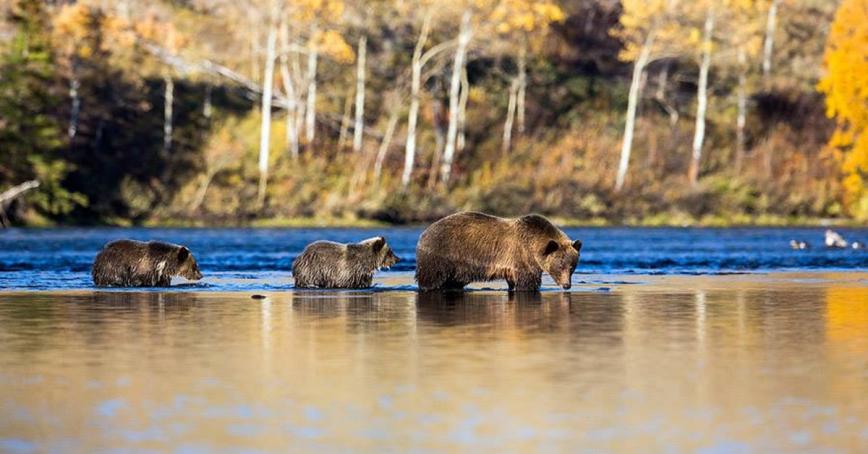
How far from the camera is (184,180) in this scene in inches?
3046

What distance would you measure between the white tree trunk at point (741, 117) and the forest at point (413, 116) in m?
0.16

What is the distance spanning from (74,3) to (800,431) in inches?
3112

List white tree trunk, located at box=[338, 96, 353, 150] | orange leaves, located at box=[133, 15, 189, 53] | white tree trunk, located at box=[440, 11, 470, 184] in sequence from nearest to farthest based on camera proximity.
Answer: white tree trunk, located at box=[440, 11, 470, 184] < white tree trunk, located at box=[338, 96, 353, 150] < orange leaves, located at box=[133, 15, 189, 53]

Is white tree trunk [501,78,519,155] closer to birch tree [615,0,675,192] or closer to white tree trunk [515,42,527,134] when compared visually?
white tree trunk [515,42,527,134]

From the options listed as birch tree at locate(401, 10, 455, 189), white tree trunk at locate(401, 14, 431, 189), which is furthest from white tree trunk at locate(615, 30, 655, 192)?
white tree trunk at locate(401, 14, 431, 189)

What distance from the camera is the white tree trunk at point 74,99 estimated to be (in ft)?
251

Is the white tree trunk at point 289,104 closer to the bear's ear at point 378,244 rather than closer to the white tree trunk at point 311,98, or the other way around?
the white tree trunk at point 311,98

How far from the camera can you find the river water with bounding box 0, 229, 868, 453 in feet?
39.2

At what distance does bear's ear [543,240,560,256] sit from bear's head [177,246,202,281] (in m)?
6.22

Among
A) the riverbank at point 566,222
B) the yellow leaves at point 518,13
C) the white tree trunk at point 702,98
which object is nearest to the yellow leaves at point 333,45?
the yellow leaves at point 518,13

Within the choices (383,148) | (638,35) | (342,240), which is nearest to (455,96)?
(383,148)

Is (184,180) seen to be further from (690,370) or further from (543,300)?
(690,370)

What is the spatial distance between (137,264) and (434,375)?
14.0 m

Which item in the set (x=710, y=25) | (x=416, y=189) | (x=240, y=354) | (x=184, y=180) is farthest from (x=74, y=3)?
(x=240, y=354)
